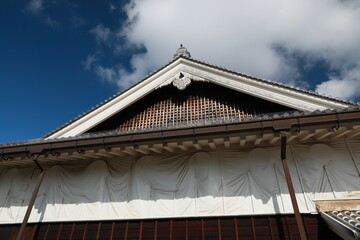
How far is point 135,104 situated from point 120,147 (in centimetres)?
263

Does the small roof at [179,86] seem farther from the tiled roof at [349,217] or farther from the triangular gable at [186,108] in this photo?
the tiled roof at [349,217]

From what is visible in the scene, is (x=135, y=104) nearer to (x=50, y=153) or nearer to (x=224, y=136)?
(x=50, y=153)

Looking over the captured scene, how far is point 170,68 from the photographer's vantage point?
7934 millimetres

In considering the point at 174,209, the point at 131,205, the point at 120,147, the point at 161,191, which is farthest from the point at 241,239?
the point at 120,147

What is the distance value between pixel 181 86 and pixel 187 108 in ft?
2.54

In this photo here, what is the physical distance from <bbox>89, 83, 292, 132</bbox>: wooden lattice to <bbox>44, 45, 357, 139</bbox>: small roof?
1.49 ft

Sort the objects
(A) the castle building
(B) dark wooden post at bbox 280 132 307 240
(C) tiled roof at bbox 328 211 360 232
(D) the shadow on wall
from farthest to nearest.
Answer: (D) the shadow on wall, (A) the castle building, (B) dark wooden post at bbox 280 132 307 240, (C) tiled roof at bbox 328 211 360 232

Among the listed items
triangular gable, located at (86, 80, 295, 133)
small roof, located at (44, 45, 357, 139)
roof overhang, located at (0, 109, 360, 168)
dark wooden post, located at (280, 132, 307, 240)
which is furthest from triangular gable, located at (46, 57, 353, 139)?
dark wooden post, located at (280, 132, 307, 240)

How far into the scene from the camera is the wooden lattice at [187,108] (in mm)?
7156

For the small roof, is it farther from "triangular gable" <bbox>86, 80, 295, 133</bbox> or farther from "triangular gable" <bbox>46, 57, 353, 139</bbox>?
"triangular gable" <bbox>86, 80, 295, 133</bbox>

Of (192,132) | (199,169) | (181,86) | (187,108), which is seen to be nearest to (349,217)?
(199,169)

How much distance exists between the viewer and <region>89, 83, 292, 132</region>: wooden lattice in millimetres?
7156

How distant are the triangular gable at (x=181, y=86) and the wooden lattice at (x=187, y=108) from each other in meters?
0.45

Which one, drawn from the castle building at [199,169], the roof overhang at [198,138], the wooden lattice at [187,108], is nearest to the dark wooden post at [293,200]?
the castle building at [199,169]
